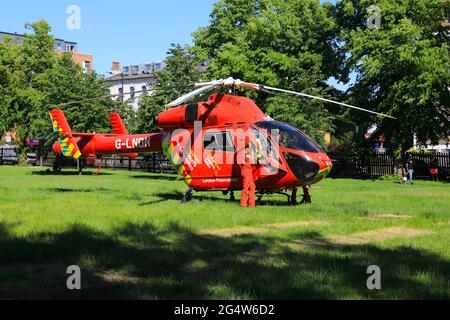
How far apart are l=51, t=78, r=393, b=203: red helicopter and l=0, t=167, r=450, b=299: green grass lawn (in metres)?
1.26

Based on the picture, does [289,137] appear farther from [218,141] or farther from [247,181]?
[218,141]

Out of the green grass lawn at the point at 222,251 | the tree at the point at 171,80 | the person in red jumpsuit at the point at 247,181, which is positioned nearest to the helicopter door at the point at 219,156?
the person in red jumpsuit at the point at 247,181

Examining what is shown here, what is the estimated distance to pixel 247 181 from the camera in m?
14.2

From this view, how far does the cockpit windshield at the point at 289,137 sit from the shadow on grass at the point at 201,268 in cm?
500

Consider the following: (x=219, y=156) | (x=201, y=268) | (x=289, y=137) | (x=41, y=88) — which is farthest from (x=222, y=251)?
(x=41, y=88)

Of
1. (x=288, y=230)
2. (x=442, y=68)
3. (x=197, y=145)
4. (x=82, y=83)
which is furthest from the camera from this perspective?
(x=82, y=83)

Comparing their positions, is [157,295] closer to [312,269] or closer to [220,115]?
[312,269]

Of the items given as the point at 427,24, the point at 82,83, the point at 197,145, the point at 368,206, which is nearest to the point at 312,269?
the point at 368,206

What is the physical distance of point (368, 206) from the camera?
14.2 meters

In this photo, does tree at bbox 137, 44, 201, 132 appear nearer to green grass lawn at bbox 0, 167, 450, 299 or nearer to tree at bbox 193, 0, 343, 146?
tree at bbox 193, 0, 343, 146

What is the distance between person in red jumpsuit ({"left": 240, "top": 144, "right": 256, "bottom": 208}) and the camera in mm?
14141

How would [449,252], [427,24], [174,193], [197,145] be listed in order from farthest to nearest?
[427,24], [174,193], [197,145], [449,252]

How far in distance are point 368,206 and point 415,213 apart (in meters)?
1.75

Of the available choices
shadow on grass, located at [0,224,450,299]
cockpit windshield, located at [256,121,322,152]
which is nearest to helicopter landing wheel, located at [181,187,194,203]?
cockpit windshield, located at [256,121,322,152]
